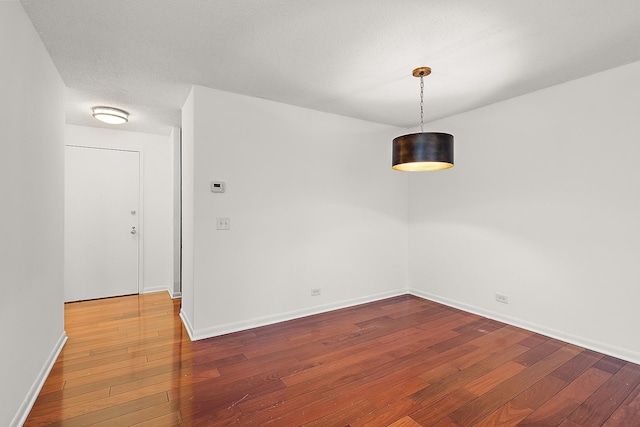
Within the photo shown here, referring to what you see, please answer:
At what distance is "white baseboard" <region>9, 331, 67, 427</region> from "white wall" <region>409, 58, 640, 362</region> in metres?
4.25

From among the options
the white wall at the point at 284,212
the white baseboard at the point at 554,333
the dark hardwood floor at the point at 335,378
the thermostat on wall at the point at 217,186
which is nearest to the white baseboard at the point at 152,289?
the dark hardwood floor at the point at 335,378

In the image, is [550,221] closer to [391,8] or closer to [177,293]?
[391,8]

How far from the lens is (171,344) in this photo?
2.97 metres

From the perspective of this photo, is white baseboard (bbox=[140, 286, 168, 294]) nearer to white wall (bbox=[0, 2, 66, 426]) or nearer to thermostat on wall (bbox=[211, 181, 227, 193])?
white wall (bbox=[0, 2, 66, 426])

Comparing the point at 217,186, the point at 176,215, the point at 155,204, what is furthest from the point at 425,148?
the point at 155,204

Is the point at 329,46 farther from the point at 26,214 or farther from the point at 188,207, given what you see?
the point at 26,214

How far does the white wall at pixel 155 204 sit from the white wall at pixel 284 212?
5.41ft

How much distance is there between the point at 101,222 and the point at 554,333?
19.6 ft

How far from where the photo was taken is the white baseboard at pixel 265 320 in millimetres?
3135

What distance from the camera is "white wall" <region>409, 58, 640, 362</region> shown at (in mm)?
2682

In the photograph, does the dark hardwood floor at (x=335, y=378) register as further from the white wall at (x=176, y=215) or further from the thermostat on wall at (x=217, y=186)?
the thermostat on wall at (x=217, y=186)

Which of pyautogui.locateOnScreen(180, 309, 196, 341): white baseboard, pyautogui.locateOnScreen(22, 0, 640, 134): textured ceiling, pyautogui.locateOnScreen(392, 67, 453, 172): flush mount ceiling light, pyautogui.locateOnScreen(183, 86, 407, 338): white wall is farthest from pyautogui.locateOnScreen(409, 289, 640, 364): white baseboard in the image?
pyautogui.locateOnScreen(180, 309, 196, 341): white baseboard

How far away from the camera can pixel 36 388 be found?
212cm

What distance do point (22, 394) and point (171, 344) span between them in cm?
115
